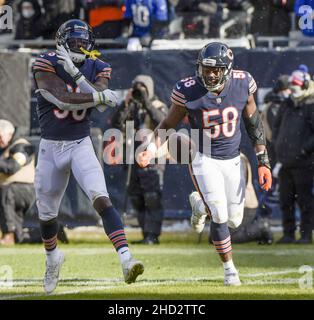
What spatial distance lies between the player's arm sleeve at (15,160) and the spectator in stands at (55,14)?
248 centimetres

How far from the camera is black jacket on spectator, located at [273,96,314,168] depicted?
10727 mm

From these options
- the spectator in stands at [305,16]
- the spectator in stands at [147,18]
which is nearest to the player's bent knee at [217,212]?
the spectator in stands at [305,16]

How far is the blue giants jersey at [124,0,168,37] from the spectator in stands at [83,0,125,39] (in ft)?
1.26

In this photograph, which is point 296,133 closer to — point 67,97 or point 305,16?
point 305,16

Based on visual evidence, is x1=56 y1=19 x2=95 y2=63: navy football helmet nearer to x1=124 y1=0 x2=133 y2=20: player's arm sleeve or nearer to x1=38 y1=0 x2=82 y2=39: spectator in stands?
x1=124 y1=0 x2=133 y2=20: player's arm sleeve

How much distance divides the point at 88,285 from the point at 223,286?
100 centimetres

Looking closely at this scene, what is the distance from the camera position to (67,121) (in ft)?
22.9

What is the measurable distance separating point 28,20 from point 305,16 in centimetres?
374

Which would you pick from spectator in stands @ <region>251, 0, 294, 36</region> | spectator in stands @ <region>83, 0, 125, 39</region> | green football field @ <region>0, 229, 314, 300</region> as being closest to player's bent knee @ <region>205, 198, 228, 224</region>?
green football field @ <region>0, 229, 314, 300</region>

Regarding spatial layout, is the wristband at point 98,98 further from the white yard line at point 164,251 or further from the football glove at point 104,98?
the white yard line at point 164,251

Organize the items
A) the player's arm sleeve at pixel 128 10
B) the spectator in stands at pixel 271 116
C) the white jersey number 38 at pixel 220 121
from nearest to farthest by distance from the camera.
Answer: the white jersey number 38 at pixel 220 121 → the spectator in stands at pixel 271 116 → the player's arm sleeve at pixel 128 10

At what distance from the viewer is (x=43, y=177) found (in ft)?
22.9

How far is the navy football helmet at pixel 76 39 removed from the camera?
7.07 m
